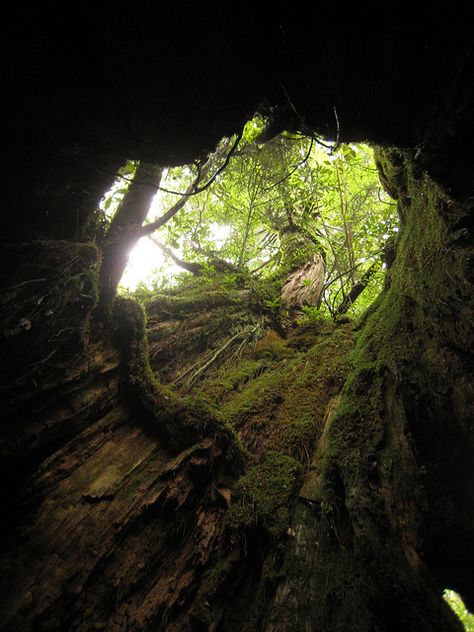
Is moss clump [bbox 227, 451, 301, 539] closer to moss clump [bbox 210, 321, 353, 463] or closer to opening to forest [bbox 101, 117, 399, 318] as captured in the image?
moss clump [bbox 210, 321, 353, 463]

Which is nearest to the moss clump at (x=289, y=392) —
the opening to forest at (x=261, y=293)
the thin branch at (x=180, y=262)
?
the opening to forest at (x=261, y=293)

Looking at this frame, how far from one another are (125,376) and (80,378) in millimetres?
512

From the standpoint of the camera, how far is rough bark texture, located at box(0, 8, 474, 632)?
2.25m

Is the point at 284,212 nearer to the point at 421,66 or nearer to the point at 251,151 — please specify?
the point at 251,151

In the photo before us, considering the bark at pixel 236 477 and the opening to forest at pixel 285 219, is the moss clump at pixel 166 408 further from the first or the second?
the opening to forest at pixel 285 219

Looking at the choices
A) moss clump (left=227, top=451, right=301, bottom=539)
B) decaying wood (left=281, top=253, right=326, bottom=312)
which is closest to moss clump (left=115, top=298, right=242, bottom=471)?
moss clump (left=227, top=451, right=301, bottom=539)

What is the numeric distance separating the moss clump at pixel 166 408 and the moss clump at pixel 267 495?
0.25 meters

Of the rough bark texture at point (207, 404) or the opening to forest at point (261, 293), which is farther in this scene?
the opening to forest at point (261, 293)

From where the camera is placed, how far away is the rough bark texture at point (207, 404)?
7.39 feet

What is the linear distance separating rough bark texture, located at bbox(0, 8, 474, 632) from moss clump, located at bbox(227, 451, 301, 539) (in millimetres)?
18

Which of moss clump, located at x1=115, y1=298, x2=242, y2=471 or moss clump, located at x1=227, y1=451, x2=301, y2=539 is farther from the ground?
moss clump, located at x1=115, y1=298, x2=242, y2=471

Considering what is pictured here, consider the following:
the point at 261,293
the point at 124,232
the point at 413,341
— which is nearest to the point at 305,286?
the point at 261,293

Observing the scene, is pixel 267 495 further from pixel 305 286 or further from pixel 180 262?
pixel 180 262

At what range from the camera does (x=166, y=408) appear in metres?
3.44
